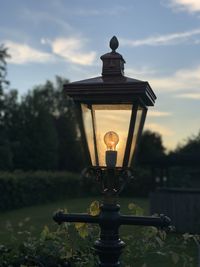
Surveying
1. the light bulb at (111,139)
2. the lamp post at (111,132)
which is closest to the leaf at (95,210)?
the lamp post at (111,132)

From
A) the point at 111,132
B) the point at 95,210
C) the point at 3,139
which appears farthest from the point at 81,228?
the point at 3,139

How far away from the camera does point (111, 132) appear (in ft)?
9.40

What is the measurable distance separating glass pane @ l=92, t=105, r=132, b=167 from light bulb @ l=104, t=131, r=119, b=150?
2 cm

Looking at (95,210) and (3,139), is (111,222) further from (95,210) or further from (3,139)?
(3,139)

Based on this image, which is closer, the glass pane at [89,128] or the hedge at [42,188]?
the glass pane at [89,128]

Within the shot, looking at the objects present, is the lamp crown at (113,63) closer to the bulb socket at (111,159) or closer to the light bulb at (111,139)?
the light bulb at (111,139)

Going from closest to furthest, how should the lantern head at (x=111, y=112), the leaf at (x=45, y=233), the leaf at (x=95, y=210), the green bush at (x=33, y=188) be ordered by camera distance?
the lantern head at (x=111, y=112) < the leaf at (x=95, y=210) < the leaf at (x=45, y=233) < the green bush at (x=33, y=188)

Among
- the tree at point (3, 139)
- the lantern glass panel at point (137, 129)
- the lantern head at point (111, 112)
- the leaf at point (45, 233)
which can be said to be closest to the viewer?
the lantern head at point (111, 112)

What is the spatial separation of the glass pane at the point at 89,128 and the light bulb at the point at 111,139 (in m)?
0.10

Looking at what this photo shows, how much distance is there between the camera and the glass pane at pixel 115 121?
113 inches

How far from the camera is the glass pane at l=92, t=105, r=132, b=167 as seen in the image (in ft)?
9.41

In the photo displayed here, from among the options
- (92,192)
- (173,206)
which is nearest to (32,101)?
(92,192)

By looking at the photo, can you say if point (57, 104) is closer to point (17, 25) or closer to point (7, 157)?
point (7, 157)

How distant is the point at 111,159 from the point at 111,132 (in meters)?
0.15
